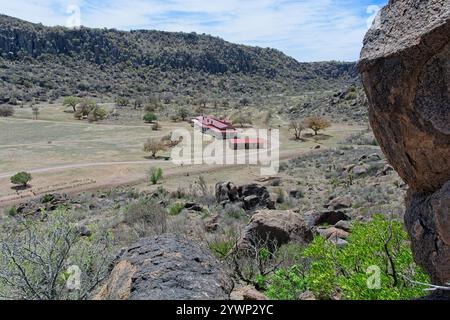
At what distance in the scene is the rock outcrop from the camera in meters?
3.94

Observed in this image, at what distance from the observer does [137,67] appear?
8862cm

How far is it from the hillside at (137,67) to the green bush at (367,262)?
62315 millimetres

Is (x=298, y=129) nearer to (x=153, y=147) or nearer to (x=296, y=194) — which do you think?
(x=153, y=147)

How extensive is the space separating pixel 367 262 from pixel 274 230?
201 inches

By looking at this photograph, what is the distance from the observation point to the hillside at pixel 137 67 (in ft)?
240

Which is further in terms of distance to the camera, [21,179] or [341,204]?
[21,179]

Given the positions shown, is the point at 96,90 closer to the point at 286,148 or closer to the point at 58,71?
the point at 58,71

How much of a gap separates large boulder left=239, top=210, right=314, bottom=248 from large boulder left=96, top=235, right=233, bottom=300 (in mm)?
4318

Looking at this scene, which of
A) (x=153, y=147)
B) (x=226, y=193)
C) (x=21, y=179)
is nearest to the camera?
(x=226, y=193)

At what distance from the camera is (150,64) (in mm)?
91250

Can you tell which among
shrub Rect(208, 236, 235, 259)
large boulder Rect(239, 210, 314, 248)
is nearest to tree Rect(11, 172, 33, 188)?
shrub Rect(208, 236, 235, 259)

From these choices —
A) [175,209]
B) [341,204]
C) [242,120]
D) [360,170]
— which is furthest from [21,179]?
[242,120]

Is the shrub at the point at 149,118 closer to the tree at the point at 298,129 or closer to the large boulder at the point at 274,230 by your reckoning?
the tree at the point at 298,129

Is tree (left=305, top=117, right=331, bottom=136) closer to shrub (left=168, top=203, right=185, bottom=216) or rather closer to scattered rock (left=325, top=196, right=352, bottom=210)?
scattered rock (left=325, top=196, right=352, bottom=210)
